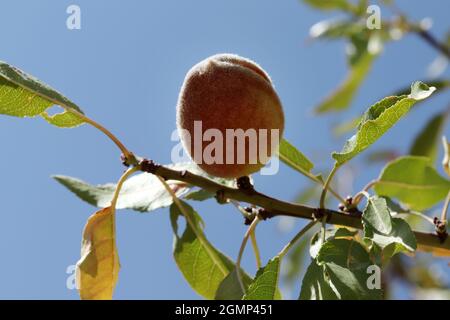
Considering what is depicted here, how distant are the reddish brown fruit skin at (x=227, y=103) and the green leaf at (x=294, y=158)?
10.1 inches

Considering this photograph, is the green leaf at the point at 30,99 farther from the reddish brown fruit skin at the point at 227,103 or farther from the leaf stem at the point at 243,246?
the leaf stem at the point at 243,246

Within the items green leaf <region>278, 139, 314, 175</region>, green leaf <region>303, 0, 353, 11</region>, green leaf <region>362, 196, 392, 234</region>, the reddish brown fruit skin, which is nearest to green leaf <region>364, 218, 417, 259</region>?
green leaf <region>362, 196, 392, 234</region>

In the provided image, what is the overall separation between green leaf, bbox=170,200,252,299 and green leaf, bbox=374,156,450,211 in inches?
23.2

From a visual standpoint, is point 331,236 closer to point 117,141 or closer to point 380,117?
point 380,117

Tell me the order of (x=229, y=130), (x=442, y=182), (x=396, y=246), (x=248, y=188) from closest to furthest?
(x=396, y=246) → (x=229, y=130) → (x=248, y=188) → (x=442, y=182)

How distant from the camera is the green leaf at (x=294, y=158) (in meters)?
2.00

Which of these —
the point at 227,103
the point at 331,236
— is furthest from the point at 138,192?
the point at 331,236

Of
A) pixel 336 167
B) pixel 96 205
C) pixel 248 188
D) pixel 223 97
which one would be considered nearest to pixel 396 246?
pixel 336 167

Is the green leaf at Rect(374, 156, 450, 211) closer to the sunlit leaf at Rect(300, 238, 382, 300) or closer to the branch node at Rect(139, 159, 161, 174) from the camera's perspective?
the sunlit leaf at Rect(300, 238, 382, 300)

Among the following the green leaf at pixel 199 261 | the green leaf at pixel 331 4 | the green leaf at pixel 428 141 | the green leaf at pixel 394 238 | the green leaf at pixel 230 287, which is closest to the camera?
the green leaf at pixel 394 238

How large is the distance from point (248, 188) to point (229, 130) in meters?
0.19

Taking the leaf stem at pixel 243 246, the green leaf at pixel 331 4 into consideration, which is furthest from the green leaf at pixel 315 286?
the green leaf at pixel 331 4

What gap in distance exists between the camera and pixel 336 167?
5.57 feet
